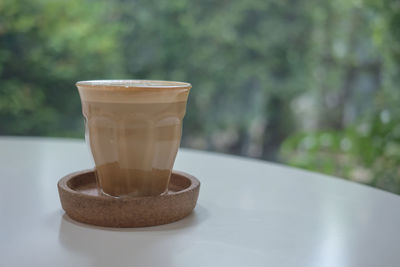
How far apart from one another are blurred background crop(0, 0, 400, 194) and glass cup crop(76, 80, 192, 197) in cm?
332

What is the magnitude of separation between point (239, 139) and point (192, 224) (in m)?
3.74

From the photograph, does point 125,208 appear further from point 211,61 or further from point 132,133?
point 211,61

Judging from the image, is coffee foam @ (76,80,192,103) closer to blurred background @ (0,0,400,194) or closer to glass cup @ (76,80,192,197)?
glass cup @ (76,80,192,197)

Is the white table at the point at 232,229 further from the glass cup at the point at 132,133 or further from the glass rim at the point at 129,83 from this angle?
the glass rim at the point at 129,83

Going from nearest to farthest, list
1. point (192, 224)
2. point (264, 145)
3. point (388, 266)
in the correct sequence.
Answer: point (388, 266) < point (192, 224) < point (264, 145)

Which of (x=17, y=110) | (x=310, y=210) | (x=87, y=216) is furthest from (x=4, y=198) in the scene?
(x=17, y=110)

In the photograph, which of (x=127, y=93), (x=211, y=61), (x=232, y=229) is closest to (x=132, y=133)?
(x=127, y=93)

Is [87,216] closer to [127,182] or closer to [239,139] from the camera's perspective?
[127,182]

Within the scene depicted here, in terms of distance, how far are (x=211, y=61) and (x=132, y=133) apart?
145 inches

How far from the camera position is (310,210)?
646 millimetres

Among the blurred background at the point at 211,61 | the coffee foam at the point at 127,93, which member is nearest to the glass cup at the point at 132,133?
the coffee foam at the point at 127,93

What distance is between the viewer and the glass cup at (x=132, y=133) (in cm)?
56

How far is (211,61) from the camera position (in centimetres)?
420

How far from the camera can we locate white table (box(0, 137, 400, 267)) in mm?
465
